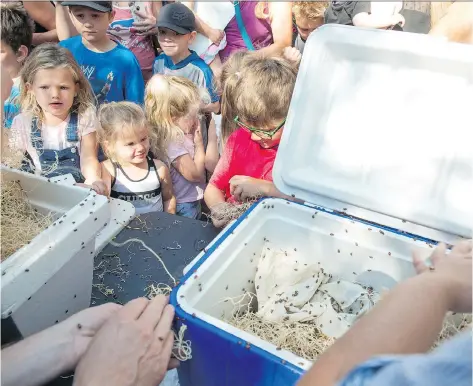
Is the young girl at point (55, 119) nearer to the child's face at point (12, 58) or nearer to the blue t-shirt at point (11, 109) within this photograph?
the blue t-shirt at point (11, 109)

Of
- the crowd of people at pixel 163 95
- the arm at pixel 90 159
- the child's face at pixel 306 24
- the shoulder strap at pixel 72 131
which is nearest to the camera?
the crowd of people at pixel 163 95

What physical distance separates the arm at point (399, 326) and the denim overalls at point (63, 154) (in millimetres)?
1459

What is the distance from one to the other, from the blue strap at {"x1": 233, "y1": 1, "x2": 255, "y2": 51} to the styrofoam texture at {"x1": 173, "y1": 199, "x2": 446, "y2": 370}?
67.5 inches

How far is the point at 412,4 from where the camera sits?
2.20 m

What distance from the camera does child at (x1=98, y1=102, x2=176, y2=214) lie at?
6.10ft

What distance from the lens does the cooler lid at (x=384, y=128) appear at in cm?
113

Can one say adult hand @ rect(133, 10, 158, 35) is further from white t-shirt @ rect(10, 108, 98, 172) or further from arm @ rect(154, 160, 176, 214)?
arm @ rect(154, 160, 176, 214)

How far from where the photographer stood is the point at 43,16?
9.48 feet

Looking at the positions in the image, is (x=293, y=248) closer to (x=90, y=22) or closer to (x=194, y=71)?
(x=194, y=71)

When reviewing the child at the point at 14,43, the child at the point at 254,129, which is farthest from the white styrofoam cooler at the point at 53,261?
the child at the point at 14,43

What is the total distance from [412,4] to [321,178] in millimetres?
1393

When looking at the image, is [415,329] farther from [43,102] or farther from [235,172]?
[43,102]

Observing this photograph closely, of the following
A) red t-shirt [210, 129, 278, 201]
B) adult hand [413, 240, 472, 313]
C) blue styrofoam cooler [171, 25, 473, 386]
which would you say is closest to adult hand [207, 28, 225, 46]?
red t-shirt [210, 129, 278, 201]

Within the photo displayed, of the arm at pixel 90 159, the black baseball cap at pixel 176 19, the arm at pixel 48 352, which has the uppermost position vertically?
the black baseball cap at pixel 176 19
